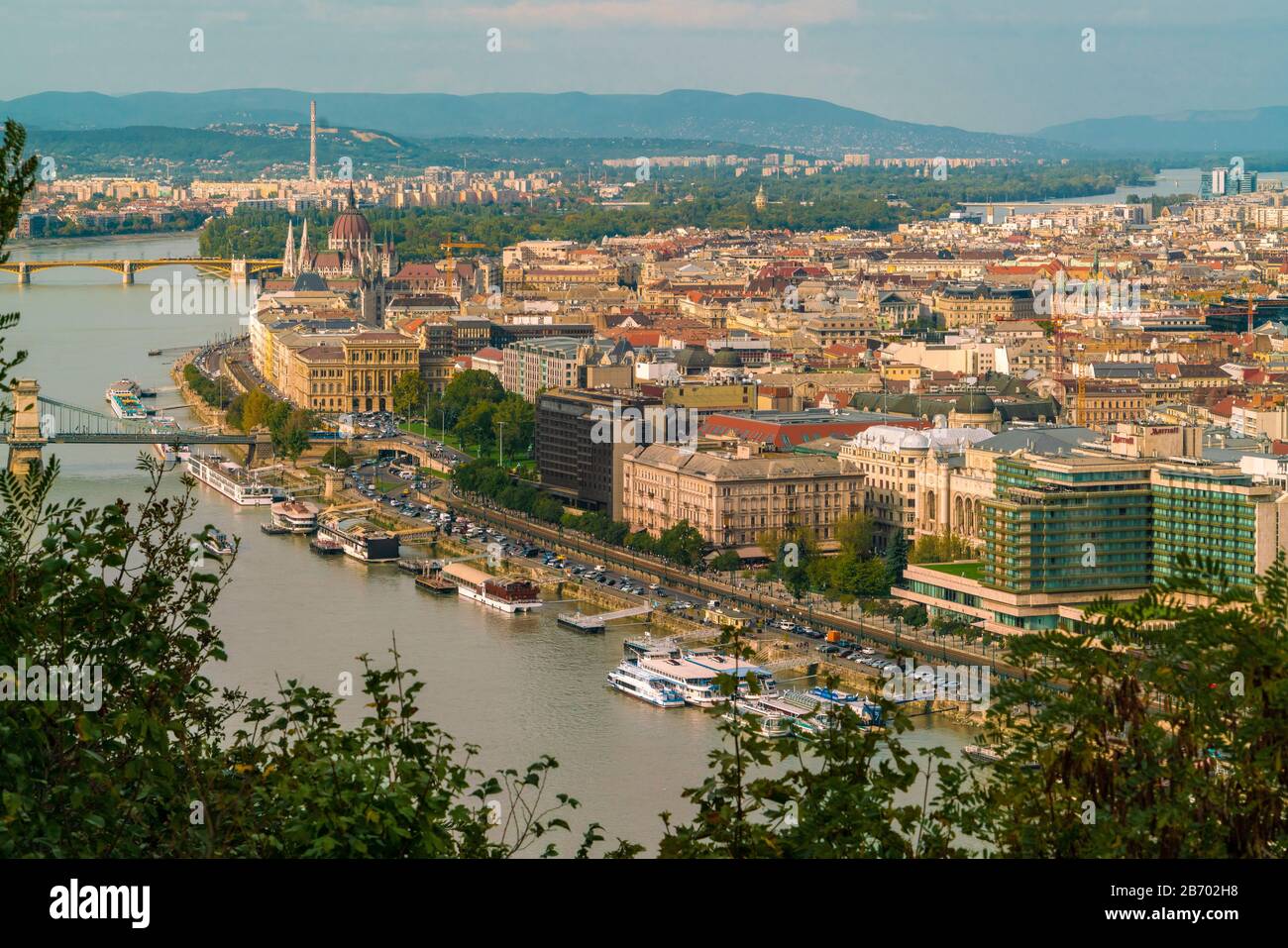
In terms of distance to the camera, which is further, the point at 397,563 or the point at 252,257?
the point at 252,257

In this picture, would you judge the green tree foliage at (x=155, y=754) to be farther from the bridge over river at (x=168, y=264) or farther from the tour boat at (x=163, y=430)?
the bridge over river at (x=168, y=264)

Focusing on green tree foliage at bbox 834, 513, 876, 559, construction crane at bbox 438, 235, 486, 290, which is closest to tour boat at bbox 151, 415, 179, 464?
green tree foliage at bbox 834, 513, 876, 559

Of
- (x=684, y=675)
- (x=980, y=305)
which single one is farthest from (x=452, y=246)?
(x=684, y=675)

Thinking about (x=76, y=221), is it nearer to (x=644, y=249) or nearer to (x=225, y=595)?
(x=644, y=249)

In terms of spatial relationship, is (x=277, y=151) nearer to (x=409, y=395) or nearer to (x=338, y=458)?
(x=409, y=395)

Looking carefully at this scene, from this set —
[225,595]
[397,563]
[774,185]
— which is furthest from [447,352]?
[774,185]

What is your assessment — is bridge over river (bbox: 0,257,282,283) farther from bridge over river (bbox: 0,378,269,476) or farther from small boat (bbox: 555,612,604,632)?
small boat (bbox: 555,612,604,632)
